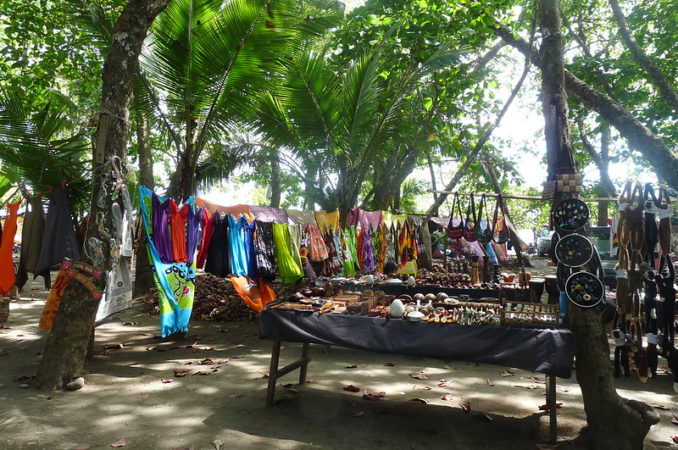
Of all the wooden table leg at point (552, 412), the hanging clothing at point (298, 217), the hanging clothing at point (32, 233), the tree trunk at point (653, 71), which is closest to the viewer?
the wooden table leg at point (552, 412)

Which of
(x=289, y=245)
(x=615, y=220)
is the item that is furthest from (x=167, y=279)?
(x=615, y=220)

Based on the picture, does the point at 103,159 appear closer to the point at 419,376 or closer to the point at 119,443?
the point at 119,443

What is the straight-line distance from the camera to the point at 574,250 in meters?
→ 3.71

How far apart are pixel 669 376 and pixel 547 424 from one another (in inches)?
103

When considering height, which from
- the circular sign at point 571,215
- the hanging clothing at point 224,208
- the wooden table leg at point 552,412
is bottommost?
the wooden table leg at point 552,412

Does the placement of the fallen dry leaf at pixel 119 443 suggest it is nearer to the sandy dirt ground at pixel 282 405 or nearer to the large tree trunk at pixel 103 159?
the sandy dirt ground at pixel 282 405

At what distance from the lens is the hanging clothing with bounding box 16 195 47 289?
5496 mm

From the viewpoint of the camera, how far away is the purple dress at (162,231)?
5.45 meters

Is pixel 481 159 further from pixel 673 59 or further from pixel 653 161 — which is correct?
pixel 653 161

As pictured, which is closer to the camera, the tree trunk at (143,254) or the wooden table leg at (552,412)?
the wooden table leg at (552,412)

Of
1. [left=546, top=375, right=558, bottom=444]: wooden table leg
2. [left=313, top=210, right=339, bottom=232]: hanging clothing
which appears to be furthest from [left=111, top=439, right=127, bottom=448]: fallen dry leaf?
[left=313, top=210, right=339, bottom=232]: hanging clothing

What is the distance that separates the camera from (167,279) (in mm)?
5562

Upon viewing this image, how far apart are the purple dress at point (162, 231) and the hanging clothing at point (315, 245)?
2.65 meters

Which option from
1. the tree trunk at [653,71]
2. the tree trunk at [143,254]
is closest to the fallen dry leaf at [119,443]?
the tree trunk at [143,254]
